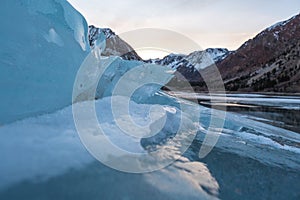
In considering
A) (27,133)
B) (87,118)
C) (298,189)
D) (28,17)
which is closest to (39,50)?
(28,17)

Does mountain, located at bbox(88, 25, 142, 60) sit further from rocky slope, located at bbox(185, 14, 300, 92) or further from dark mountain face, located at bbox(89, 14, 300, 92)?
rocky slope, located at bbox(185, 14, 300, 92)

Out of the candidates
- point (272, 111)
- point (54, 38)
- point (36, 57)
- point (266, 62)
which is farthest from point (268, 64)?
point (36, 57)

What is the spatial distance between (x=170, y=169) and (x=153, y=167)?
8.0 inches

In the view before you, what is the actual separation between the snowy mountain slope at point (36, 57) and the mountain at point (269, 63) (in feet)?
159

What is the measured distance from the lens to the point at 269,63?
7162 cm

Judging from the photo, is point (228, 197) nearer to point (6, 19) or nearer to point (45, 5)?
point (6, 19)

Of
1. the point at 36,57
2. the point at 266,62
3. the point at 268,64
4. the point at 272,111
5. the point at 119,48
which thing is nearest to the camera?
the point at 36,57

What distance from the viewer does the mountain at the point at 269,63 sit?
5294cm

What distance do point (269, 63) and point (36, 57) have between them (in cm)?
7709

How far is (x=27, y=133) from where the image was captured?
2.87 meters

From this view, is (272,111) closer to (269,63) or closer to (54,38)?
(54,38)

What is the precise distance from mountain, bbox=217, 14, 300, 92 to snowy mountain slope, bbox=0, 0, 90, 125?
159ft

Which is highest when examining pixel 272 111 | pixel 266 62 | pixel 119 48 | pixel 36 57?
pixel 119 48

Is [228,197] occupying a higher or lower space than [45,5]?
lower
